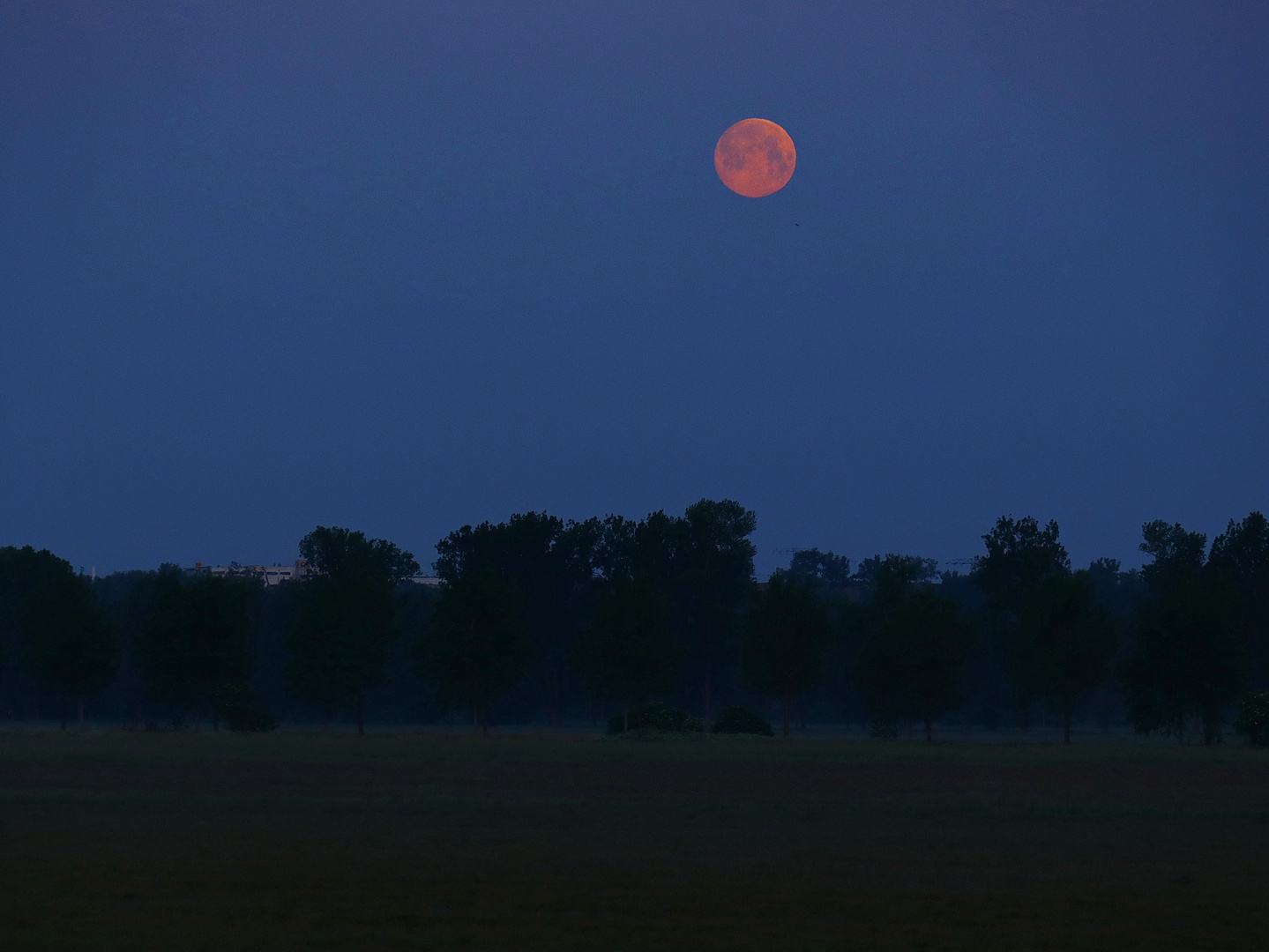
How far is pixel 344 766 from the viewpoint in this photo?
158ft

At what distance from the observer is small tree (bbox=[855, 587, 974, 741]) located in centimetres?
7731

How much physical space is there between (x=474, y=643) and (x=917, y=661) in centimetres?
2567

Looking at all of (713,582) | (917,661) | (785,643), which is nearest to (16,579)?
(713,582)

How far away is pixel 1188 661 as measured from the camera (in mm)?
74125

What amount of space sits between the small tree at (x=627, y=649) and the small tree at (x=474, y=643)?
14.1 ft

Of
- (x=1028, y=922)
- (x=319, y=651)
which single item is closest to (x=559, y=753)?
(x=319, y=651)

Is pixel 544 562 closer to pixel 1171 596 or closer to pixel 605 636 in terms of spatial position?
pixel 605 636

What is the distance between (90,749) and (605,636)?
31.3 meters

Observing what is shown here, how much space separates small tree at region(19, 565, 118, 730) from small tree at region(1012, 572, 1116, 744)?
2165 inches

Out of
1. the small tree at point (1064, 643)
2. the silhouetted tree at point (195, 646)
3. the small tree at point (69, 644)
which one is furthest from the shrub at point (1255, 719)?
the small tree at point (69, 644)

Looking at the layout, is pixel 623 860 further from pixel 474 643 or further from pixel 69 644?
pixel 69 644

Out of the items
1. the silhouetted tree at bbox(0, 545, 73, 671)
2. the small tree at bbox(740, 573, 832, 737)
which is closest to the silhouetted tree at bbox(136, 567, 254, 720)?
the small tree at bbox(740, 573, 832, 737)

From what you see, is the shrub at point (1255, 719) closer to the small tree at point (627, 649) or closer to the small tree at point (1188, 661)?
the small tree at point (1188, 661)

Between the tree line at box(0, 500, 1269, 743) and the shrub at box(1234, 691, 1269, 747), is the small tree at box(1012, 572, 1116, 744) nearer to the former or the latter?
the tree line at box(0, 500, 1269, 743)
